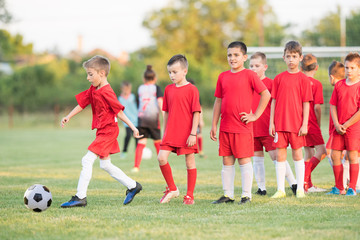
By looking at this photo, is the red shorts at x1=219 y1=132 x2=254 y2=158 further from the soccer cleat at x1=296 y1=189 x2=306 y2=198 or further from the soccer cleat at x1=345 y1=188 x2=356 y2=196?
the soccer cleat at x1=345 y1=188 x2=356 y2=196

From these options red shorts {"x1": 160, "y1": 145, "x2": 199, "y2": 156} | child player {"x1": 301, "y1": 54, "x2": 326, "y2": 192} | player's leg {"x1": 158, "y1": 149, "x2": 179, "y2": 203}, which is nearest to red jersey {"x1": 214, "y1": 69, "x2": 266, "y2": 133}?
red shorts {"x1": 160, "y1": 145, "x2": 199, "y2": 156}

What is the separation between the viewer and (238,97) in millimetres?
6020

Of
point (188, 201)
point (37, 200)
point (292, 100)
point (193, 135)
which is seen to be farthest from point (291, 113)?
point (37, 200)

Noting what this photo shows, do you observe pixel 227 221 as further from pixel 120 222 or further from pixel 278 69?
pixel 278 69

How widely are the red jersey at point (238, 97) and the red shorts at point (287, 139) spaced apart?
2.25ft

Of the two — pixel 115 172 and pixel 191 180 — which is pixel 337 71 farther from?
pixel 115 172

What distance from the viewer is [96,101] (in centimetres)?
616

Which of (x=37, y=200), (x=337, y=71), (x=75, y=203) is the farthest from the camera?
(x=337, y=71)

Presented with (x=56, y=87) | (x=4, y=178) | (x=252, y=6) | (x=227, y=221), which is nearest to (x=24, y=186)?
(x=4, y=178)

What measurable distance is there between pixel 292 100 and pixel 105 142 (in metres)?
2.38

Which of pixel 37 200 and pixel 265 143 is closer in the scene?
pixel 37 200

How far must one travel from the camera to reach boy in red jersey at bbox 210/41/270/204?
6.00 meters

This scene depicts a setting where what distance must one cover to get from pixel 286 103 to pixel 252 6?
4482 centimetres

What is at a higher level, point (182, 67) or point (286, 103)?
point (182, 67)
